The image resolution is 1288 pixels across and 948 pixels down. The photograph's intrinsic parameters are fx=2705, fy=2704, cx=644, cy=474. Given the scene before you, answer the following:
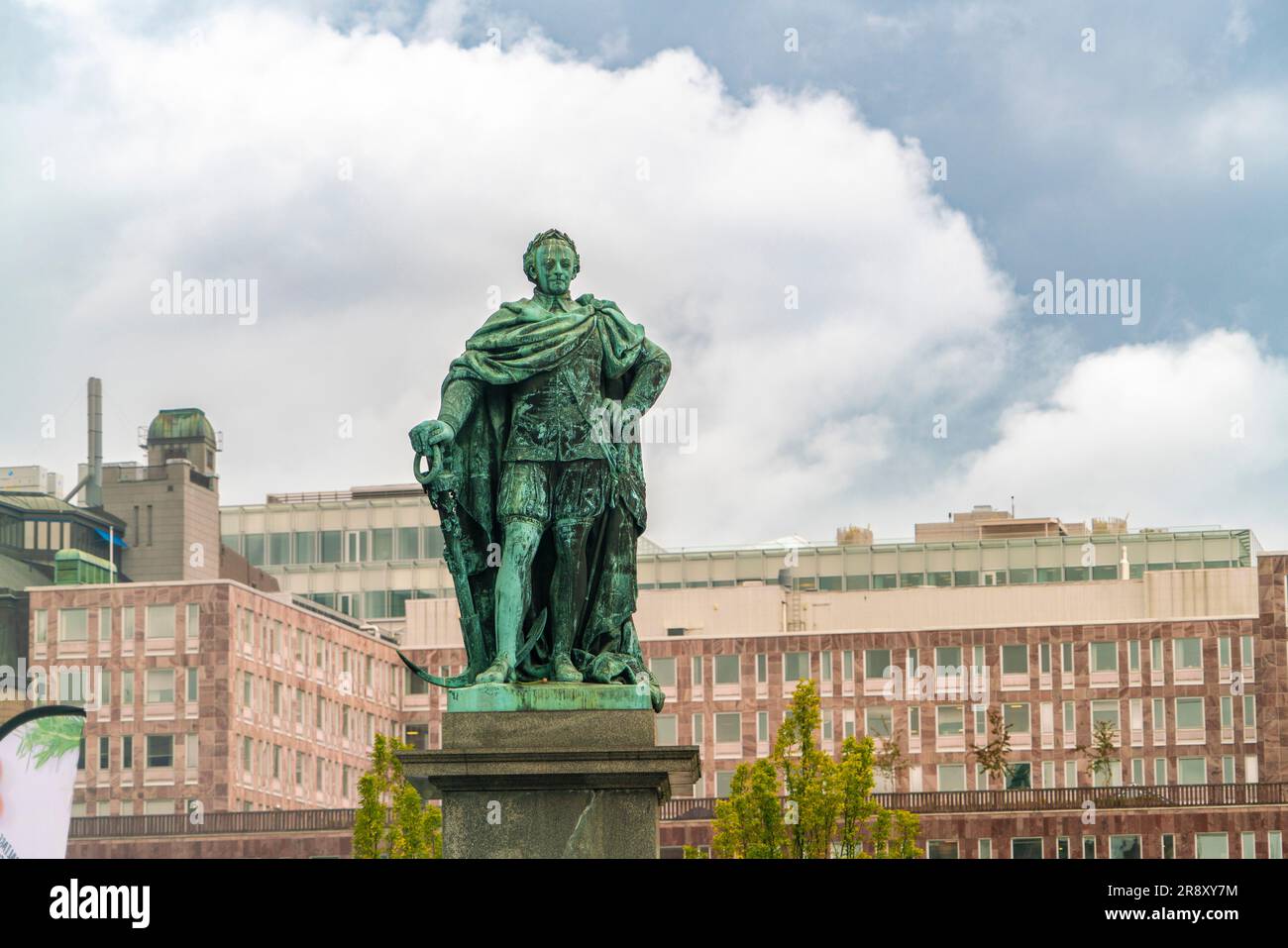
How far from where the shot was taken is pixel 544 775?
18.3m

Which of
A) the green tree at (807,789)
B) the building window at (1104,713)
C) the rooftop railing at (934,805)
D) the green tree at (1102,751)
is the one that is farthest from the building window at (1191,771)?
the green tree at (807,789)

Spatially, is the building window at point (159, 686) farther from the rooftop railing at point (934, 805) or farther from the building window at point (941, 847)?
the building window at point (941, 847)

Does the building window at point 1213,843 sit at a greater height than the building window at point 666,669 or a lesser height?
lesser

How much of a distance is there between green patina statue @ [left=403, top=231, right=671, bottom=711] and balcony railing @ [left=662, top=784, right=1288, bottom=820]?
9068 cm

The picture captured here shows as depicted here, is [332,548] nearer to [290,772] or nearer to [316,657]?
[316,657]

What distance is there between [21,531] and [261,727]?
26.2 m

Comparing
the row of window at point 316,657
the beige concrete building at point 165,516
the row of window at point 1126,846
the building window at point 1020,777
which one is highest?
the beige concrete building at point 165,516

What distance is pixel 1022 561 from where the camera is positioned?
147375mm

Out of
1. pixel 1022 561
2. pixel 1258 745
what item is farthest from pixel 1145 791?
pixel 1022 561

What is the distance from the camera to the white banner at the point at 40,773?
192 ft

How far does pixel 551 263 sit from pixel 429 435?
168 cm

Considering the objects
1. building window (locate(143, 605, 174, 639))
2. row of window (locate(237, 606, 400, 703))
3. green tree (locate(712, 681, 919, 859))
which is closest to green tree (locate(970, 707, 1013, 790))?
row of window (locate(237, 606, 400, 703))

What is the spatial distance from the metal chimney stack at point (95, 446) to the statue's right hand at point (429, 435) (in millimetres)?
130078
